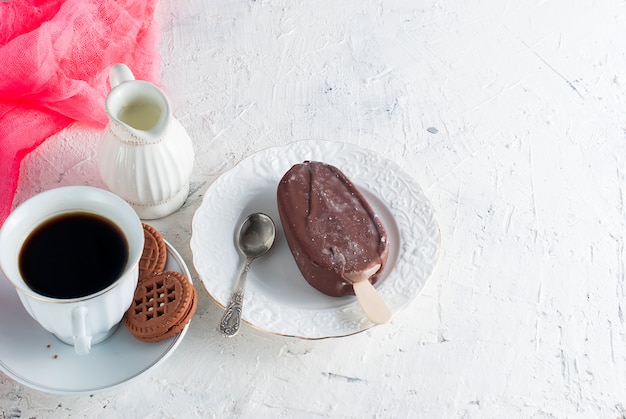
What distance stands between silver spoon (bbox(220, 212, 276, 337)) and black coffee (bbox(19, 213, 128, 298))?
18 cm

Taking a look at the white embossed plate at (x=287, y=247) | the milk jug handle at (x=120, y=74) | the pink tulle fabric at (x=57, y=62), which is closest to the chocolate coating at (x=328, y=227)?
the white embossed plate at (x=287, y=247)

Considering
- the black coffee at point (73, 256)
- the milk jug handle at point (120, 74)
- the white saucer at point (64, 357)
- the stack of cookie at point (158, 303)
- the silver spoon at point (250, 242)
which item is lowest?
the white saucer at point (64, 357)

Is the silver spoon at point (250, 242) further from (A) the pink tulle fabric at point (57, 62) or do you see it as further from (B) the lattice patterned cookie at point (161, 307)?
(A) the pink tulle fabric at point (57, 62)

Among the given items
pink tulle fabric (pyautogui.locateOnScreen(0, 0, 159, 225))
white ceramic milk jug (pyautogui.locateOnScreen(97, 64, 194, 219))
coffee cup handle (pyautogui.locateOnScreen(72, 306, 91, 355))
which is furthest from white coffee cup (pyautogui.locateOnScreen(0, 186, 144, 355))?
pink tulle fabric (pyautogui.locateOnScreen(0, 0, 159, 225))

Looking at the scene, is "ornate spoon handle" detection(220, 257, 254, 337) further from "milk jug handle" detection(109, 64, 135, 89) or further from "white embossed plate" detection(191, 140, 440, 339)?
"milk jug handle" detection(109, 64, 135, 89)

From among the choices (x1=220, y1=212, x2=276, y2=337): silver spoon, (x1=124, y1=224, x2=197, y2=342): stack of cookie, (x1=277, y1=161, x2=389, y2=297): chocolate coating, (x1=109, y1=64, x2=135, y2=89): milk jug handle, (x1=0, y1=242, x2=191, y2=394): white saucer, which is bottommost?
→ (x1=0, y1=242, x2=191, y2=394): white saucer

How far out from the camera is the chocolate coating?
3.23ft

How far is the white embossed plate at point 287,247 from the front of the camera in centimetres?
99

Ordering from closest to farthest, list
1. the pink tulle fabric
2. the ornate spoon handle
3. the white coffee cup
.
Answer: the white coffee cup → the ornate spoon handle → the pink tulle fabric

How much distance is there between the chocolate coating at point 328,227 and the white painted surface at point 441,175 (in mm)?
122

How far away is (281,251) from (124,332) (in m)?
0.28

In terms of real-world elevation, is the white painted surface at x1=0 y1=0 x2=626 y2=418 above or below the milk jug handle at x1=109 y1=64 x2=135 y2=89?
below

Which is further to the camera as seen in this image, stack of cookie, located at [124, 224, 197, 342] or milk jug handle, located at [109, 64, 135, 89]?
milk jug handle, located at [109, 64, 135, 89]

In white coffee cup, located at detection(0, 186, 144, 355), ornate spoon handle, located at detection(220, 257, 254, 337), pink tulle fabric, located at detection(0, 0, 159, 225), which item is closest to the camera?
white coffee cup, located at detection(0, 186, 144, 355)
